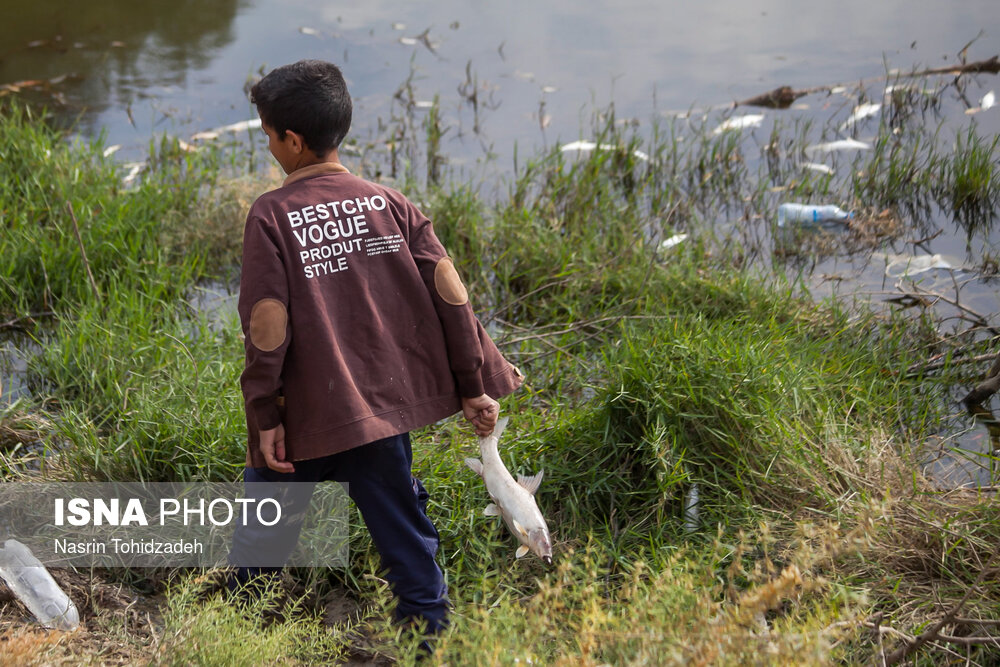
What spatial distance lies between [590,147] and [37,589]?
3789 millimetres

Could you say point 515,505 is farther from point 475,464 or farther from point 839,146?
point 839,146

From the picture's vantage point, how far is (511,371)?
2.42 meters

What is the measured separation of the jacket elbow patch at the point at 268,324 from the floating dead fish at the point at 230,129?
3.85 m

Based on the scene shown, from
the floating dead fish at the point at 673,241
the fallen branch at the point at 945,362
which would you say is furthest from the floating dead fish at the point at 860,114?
→ the fallen branch at the point at 945,362

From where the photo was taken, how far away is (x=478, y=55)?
6809 millimetres

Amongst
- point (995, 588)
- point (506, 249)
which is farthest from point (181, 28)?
point (995, 588)

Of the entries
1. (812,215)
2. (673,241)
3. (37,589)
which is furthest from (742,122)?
(37,589)

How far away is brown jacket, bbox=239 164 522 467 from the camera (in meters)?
2.09

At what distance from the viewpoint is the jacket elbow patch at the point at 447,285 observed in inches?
88.3

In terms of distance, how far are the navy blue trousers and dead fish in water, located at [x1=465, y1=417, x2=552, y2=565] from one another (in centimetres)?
19

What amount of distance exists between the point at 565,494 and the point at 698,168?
2927 millimetres

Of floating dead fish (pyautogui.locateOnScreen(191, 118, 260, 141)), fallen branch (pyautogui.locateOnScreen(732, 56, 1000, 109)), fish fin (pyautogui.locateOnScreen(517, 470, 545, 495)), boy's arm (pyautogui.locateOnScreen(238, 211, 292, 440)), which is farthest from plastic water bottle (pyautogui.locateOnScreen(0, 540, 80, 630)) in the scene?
fallen branch (pyautogui.locateOnScreen(732, 56, 1000, 109))

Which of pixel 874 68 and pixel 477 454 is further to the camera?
pixel 874 68

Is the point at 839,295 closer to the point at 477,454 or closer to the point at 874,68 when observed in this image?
the point at 477,454
